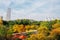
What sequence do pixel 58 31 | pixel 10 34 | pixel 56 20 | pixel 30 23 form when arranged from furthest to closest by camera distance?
pixel 30 23
pixel 56 20
pixel 10 34
pixel 58 31

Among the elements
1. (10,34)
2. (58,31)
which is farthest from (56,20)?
(58,31)

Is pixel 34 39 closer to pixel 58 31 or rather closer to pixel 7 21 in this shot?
pixel 58 31

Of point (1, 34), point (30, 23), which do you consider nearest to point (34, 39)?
point (1, 34)

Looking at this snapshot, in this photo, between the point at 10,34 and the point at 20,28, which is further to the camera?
the point at 20,28

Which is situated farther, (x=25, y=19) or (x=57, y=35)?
(x=25, y=19)

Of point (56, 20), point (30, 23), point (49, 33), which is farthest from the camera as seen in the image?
point (30, 23)

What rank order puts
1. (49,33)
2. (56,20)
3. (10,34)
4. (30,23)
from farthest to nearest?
1. (30,23)
2. (56,20)
3. (10,34)
4. (49,33)

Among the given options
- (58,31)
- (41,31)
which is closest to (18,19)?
(41,31)

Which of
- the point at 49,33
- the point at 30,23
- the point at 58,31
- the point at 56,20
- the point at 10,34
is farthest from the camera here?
the point at 30,23

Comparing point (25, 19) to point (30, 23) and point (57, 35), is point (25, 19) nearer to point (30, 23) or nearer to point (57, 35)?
point (30, 23)
